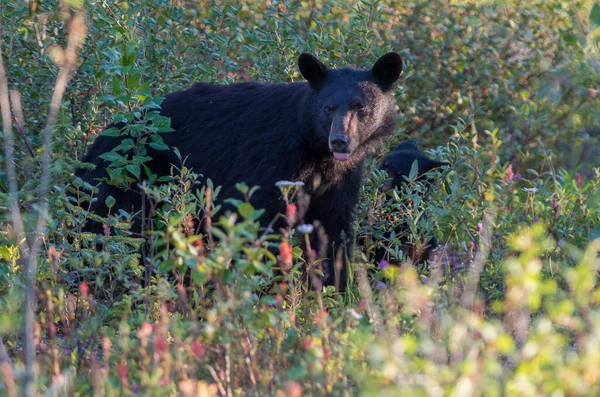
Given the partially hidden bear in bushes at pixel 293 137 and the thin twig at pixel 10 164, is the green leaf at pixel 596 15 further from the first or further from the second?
the partially hidden bear in bushes at pixel 293 137

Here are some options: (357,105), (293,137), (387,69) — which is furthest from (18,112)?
(387,69)

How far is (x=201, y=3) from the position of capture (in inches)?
328

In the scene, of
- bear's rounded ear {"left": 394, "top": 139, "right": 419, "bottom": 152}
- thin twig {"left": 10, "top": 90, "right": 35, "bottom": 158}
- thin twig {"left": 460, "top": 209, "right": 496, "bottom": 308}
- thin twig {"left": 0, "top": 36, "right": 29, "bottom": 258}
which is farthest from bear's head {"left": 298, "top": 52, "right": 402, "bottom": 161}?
thin twig {"left": 0, "top": 36, "right": 29, "bottom": 258}

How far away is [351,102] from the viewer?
222 inches

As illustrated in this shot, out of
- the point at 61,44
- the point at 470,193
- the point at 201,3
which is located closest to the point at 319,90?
the point at 470,193

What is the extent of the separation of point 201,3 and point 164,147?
10.8ft

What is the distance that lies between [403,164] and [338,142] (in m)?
1.84

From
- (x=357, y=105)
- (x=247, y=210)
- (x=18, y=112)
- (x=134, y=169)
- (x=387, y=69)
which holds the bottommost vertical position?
(x=247, y=210)

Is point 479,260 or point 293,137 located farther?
point 293,137

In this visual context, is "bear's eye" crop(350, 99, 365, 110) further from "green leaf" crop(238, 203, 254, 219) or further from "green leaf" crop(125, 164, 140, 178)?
"green leaf" crop(238, 203, 254, 219)

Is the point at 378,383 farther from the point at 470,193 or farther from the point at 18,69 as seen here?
the point at 18,69

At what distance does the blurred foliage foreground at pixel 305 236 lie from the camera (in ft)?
9.72

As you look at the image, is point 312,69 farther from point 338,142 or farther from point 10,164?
point 10,164

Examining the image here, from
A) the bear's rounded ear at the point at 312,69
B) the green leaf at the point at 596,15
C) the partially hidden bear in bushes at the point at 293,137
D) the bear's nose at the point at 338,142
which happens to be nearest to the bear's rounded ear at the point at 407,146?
the partially hidden bear in bushes at the point at 293,137
